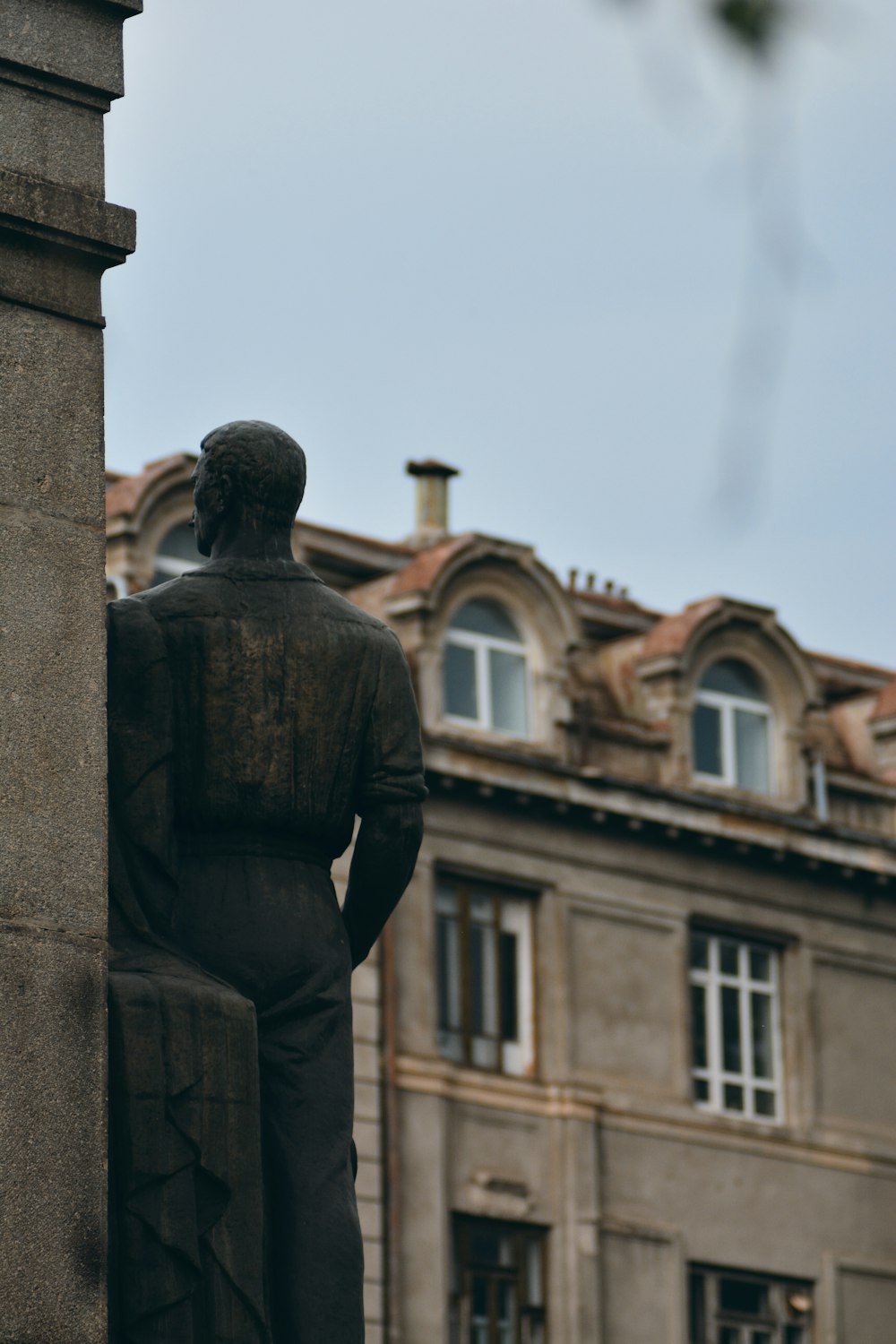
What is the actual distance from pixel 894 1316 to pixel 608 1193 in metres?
4.31

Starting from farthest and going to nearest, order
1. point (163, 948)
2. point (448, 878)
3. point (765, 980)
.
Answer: point (765, 980)
point (448, 878)
point (163, 948)

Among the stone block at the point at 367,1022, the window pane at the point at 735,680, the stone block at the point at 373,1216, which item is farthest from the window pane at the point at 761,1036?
the stone block at the point at 373,1216

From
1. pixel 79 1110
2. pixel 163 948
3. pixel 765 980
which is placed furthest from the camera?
pixel 765 980

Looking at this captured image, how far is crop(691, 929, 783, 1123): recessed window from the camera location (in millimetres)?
39375

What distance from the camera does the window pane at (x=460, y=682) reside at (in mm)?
38094

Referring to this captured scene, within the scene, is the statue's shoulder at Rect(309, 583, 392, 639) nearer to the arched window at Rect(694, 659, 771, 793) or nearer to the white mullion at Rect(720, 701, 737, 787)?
the arched window at Rect(694, 659, 771, 793)

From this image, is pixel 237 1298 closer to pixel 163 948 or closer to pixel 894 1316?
pixel 163 948

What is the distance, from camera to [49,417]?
9.30 m

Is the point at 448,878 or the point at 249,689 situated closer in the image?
the point at 249,689

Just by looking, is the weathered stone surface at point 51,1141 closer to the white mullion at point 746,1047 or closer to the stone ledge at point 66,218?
the stone ledge at point 66,218

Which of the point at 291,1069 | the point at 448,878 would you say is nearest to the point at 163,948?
the point at 291,1069

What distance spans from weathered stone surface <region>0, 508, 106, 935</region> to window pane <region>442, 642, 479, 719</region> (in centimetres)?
2874

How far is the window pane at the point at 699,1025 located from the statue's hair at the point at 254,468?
96.7ft

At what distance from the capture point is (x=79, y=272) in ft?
31.2
